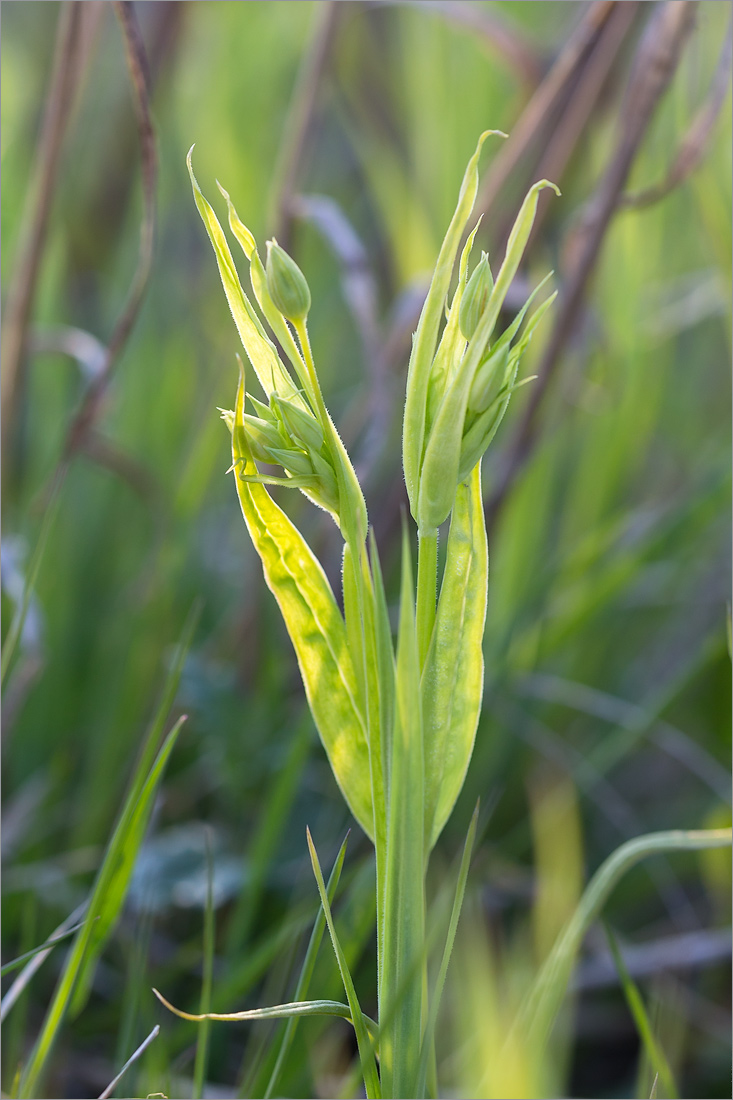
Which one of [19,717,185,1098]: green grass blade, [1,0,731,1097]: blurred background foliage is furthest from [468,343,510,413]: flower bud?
[1,0,731,1097]: blurred background foliage

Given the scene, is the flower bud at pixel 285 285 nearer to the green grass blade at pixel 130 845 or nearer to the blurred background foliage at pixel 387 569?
the green grass blade at pixel 130 845

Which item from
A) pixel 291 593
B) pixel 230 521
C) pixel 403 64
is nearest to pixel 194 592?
pixel 230 521

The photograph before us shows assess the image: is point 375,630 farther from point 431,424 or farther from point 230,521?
point 230,521

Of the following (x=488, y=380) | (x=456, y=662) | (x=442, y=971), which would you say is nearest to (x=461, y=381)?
(x=488, y=380)

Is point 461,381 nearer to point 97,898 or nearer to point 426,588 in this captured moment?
point 426,588

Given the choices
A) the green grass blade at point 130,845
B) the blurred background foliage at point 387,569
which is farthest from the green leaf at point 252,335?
the blurred background foliage at point 387,569

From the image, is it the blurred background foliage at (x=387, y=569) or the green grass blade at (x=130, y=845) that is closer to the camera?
the green grass blade at (x=130, y=845)

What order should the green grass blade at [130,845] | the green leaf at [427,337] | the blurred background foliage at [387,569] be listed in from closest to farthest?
the green leaf at [427,337] → the green grass blade at [130,845] → the blurred background foliage at [387,569]

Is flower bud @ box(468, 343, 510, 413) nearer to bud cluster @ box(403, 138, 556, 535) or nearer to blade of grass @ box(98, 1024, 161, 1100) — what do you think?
bud cluster @ box(403, 138, 556, 535)
